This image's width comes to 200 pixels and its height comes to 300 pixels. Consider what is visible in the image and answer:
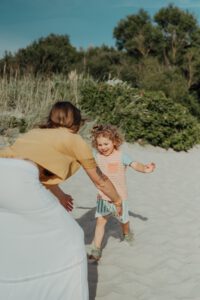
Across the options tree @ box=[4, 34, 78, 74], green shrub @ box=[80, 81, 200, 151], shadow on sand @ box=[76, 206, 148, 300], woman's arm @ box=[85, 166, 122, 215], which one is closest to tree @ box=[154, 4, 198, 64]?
tree @ box=[4, 34, 78, 74]

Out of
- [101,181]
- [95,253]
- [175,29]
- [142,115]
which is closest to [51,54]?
[175,29]

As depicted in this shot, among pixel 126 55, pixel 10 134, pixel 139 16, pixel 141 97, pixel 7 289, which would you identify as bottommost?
pixel 7 289

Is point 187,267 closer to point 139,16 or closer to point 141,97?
point 141,97

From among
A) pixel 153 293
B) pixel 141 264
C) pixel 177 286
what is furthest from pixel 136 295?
pixel 141 264

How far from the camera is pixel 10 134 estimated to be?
11820 millimetres

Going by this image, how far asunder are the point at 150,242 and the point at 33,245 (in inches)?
113

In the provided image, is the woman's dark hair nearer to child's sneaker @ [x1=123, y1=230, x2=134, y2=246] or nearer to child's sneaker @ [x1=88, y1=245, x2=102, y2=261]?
child's sneaker @ [x1=88, y1=245, x2=102, y2=261]

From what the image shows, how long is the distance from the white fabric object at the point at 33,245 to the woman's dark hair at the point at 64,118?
1.92 feet

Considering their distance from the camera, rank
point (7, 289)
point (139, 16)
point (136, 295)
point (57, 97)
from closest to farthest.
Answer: point (7, 289) → point (136, 295) → point (57, 97) → point (139, 16)

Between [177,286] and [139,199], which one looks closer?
[177,286]

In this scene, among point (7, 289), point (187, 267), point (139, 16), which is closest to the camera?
point (7, 289)

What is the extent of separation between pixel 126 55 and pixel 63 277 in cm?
3349

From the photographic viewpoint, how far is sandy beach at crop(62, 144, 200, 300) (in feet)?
14.1

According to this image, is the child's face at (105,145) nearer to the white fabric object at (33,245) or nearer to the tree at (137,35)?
the white fabric object at (33,245)
